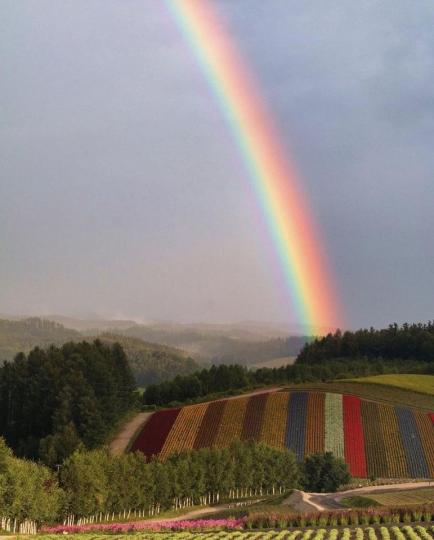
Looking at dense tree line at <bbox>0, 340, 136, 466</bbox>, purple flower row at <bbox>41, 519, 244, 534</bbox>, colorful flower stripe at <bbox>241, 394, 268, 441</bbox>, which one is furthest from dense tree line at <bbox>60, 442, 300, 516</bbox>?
dense tree line at <bbox>0, 340, 136, 466</bbox>

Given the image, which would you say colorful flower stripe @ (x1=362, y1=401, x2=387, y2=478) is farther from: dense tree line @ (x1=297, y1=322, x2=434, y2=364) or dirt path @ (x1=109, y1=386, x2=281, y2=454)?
dense tree line @ (x1=297, y1=322, x2=434, y2=364)

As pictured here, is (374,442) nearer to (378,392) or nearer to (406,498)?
(378,392)

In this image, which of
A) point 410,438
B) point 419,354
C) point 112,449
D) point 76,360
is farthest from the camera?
point 419,354

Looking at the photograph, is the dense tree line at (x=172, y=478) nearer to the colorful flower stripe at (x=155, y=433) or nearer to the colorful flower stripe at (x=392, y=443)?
the colorful flower stripe at (x=392, y=443)

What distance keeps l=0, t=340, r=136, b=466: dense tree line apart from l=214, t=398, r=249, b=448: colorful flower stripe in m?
15.9

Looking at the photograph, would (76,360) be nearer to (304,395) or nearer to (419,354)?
(304,395)

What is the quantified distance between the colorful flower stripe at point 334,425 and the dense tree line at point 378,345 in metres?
69.8

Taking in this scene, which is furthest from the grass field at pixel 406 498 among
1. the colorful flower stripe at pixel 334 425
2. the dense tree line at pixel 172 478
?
the colorful flower stripe at pixel 334 425

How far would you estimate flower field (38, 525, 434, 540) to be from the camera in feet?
111

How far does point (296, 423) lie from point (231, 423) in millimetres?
8127

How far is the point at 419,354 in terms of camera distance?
16388 cm

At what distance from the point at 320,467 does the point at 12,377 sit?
5918cm

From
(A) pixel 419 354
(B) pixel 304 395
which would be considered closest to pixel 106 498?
(B) pixel 304 395

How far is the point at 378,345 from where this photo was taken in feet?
561
